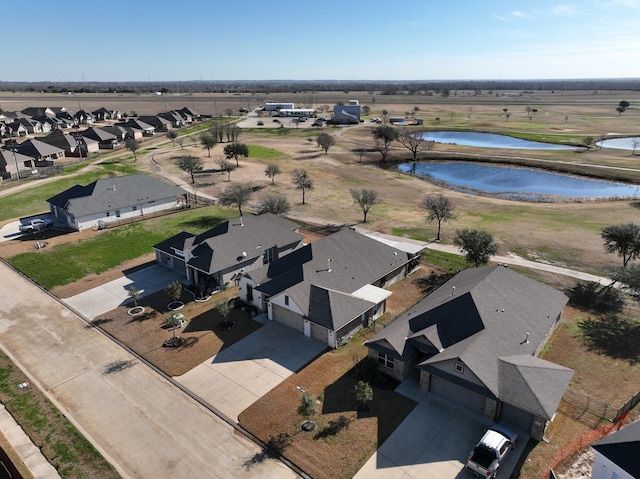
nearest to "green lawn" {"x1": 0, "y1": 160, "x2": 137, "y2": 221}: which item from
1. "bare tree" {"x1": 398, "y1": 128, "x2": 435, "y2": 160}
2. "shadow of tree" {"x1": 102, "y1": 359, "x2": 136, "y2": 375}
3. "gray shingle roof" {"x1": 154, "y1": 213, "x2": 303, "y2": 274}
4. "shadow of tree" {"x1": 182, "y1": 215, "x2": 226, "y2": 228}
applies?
"shadow of tree" {"x1": 182, "y1": 215, "x2": 226, "y2": 228}

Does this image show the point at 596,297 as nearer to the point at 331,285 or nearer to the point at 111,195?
the point at 331,285

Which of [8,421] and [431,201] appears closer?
[8,421]

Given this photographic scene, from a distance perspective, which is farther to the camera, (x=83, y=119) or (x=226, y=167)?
(x=83, y=119)

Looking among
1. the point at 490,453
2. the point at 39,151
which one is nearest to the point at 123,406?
the point at 490,453

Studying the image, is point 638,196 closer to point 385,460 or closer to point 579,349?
point 579,349

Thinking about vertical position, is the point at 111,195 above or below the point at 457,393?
above

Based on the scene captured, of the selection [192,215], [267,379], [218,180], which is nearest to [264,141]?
[218,180]

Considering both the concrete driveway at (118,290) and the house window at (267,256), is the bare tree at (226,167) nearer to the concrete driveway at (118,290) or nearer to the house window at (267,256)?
the concrete driveway at (118,290)
